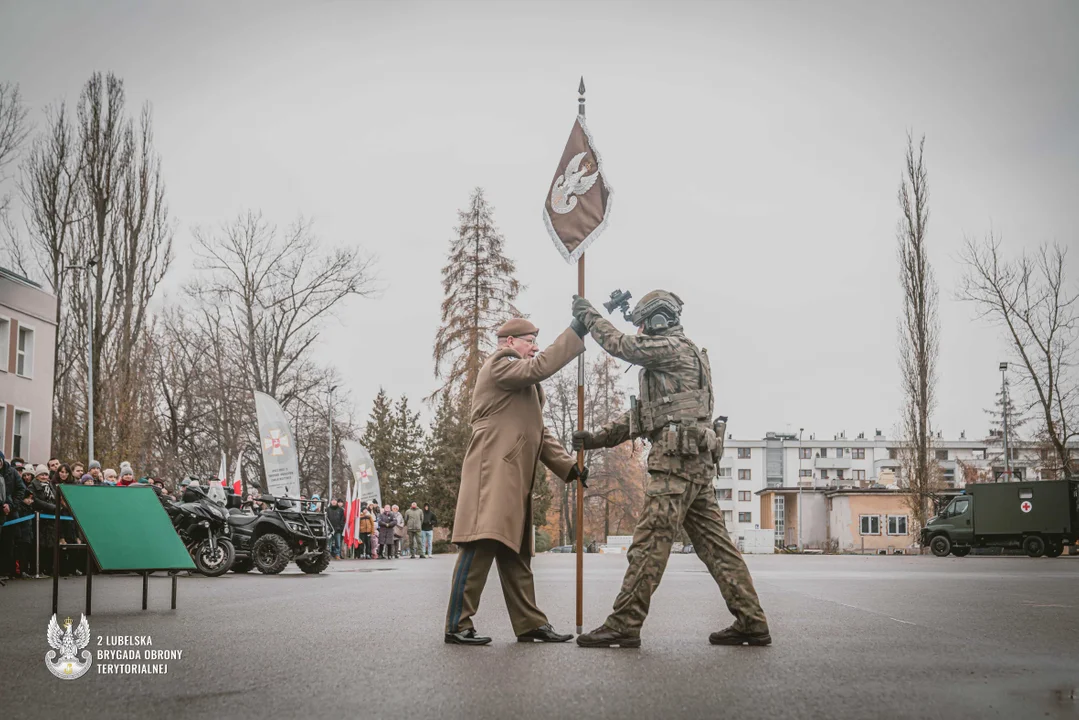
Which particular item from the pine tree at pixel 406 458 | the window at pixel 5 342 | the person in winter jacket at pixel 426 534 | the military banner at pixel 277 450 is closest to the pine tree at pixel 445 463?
the pine tree at pixel 406 458

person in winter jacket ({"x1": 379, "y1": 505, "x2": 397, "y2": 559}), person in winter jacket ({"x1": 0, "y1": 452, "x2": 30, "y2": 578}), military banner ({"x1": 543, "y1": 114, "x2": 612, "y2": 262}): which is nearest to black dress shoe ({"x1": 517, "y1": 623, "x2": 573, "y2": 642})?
military banner ({"x1": 543, "y1": 114, "x2": 612, "y2": 262})

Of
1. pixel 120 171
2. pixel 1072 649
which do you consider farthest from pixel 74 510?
pixel 120 171

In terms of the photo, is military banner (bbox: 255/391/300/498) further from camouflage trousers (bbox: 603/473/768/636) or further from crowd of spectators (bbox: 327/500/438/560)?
camouflage trousers (bbox: 603/473/768/636)

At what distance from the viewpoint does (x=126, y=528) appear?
912cm

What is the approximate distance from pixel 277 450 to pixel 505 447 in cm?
2449

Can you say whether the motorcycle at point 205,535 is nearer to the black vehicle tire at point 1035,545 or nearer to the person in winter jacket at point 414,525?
the person in winter jacket at point 414,525

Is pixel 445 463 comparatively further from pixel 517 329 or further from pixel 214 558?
pixel 517 329

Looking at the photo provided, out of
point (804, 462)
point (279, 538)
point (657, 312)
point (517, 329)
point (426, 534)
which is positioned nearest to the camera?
point (657, 312)

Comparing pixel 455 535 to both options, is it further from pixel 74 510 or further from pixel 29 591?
pixel 29 591

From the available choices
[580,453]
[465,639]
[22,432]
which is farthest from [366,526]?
[465,639]

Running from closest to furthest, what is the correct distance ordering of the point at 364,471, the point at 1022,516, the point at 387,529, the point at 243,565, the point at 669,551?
the point at 669,551 → the point at 243,565 → the point at 387,529 → the point at 364,471 → the point at 1022,516

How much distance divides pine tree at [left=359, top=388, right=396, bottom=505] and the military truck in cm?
3291

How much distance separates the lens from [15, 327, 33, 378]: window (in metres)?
37.7

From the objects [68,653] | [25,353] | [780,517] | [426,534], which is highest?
[25,353]
